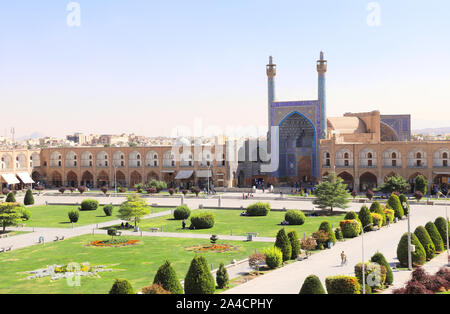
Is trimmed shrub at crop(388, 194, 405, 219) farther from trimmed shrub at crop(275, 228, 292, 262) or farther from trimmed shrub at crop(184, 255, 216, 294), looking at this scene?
trimmed shrub at crop(184, 255, 216, 294)

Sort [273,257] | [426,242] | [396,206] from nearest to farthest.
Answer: [273,257] < [426,242] < [396,206]

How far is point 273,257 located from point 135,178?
173 feet

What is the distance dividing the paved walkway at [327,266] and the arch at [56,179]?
5653cm

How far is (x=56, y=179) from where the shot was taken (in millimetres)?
79188

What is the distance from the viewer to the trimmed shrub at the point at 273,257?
24391 millimetres

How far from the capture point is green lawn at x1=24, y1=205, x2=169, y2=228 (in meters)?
41.0

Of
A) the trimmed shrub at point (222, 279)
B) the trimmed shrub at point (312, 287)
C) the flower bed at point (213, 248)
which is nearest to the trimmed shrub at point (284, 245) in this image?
the flower bed at point (213, 248)

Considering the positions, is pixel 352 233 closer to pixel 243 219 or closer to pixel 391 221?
pixel 391 221

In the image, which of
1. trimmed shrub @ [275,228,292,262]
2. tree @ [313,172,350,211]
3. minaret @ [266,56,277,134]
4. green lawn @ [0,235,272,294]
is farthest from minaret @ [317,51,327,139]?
trimmed shrub @ [275,228,292,262]

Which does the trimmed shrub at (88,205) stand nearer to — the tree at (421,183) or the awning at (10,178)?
the awning at (10,178)

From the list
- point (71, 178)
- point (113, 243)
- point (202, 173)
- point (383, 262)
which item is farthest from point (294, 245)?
point (71, 178)

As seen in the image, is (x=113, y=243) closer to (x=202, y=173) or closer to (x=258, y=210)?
(x=258, y=210)

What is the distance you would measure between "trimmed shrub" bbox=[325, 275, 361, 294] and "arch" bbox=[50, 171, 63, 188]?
218ft
